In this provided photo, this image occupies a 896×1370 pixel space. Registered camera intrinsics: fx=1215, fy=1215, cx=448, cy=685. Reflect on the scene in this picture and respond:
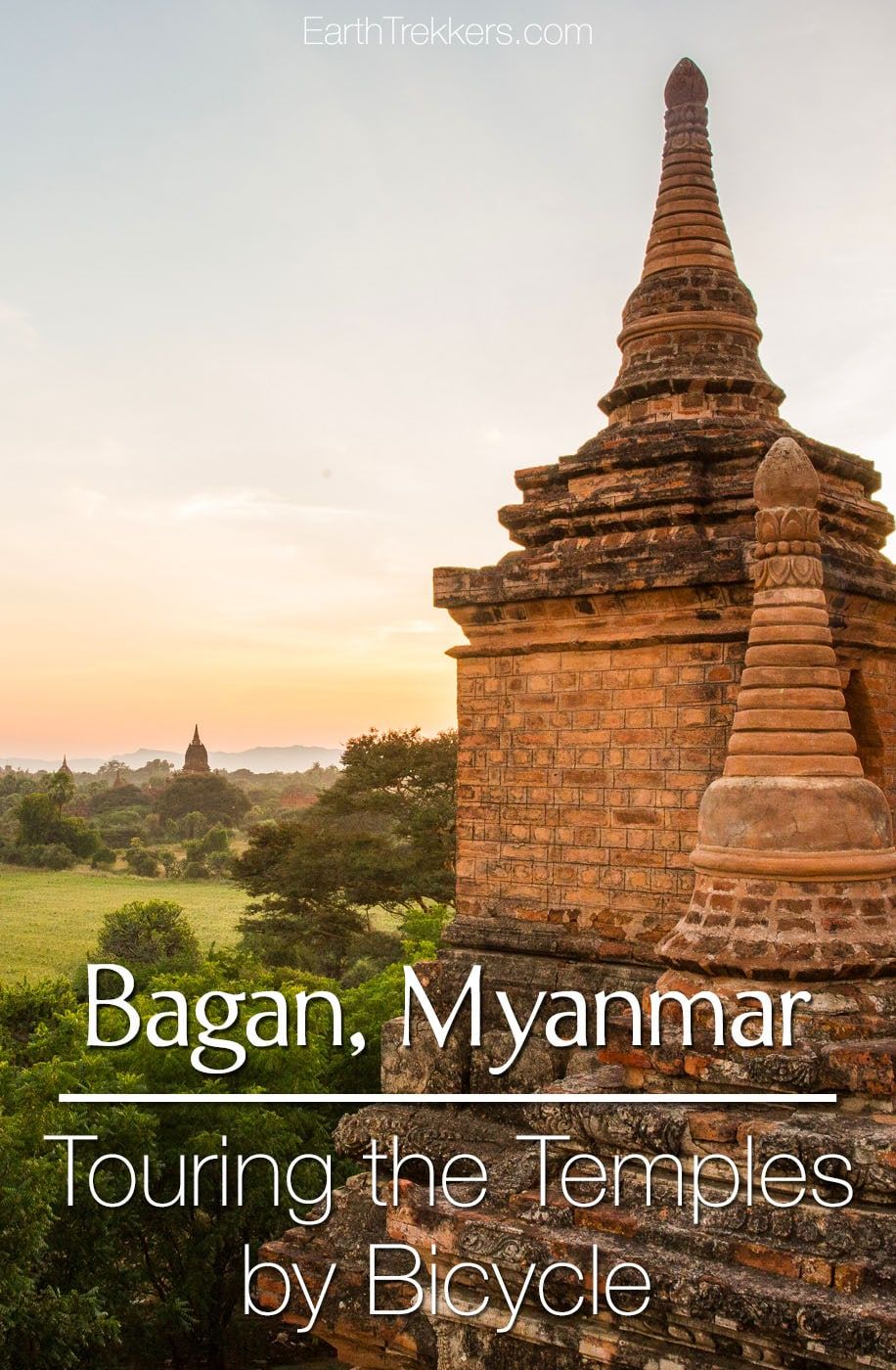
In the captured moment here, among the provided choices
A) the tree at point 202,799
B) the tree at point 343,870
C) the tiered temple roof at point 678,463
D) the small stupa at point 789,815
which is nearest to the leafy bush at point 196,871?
the tree at point 202,799

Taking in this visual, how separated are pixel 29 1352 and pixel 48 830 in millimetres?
40108

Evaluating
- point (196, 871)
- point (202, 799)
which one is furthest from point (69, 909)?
point (202, 799)

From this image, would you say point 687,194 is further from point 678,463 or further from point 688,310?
point 678,463

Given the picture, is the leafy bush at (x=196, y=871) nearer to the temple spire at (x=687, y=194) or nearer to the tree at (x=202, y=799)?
the tree at (x=202, y=799)

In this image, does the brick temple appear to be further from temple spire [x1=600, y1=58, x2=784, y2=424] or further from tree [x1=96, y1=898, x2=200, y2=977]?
tree [x1=96, y1=898, x2=200, y2=977]

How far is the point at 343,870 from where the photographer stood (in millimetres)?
28812

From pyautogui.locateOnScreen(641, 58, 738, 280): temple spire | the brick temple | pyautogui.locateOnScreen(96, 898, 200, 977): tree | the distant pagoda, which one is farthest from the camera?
the distant pagoda

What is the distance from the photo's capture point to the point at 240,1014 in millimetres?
→ 15094

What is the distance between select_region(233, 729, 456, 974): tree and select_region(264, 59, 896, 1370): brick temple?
20348 millimetres

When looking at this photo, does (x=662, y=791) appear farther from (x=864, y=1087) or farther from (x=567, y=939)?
(x=864, y=1087)

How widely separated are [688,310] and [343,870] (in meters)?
21.5

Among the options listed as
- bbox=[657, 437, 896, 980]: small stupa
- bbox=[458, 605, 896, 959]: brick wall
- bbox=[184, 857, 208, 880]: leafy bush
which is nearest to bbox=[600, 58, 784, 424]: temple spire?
bbox=[458, 605, 896, 959]: brick wall

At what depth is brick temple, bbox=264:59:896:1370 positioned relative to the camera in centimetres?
488

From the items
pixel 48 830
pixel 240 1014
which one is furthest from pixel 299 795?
pixel 240 1014
